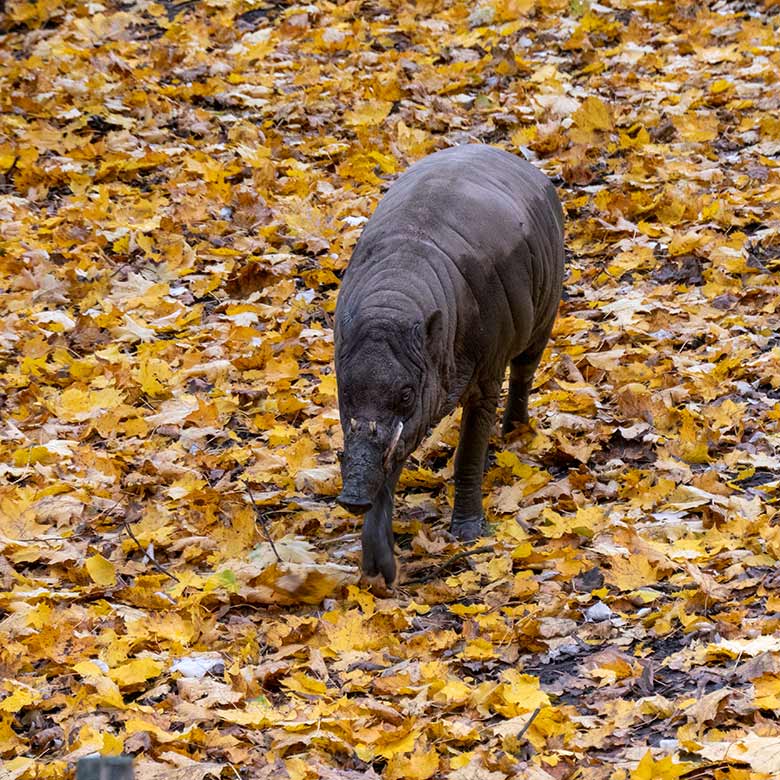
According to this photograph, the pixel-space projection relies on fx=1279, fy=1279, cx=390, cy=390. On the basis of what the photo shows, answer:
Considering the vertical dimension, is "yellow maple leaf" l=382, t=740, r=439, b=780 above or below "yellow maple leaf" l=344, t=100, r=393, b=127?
above

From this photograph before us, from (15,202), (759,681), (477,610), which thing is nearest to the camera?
(759,681)

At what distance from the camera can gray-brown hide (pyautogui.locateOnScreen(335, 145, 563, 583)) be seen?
5.25m

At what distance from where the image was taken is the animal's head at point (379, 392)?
5176 mm

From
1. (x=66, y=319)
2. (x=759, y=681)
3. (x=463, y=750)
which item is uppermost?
(x=759, y=681)

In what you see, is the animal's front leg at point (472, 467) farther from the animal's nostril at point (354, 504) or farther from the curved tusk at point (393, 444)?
the animal's nostril at point (354, 504)

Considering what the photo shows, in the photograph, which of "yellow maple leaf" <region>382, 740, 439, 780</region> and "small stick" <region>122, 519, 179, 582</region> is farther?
"small stick" <region>122, 519, 179, 582</region>

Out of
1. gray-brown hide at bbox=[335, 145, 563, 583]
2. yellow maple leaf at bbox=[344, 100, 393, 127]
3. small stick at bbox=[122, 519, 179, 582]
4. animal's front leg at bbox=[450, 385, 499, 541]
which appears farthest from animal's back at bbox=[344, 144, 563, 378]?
yellow maple leaf at bbox=[344, 100, 393, 127]

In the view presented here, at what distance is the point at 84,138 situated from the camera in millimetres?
10867

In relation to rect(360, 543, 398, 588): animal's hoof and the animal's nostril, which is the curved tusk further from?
rect(360, 543, 398, 588): animal's hoof

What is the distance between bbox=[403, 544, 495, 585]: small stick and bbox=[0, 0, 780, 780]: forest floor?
0.02 meters

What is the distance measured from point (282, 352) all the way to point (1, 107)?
5025 millimetres

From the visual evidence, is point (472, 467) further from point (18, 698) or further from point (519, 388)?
point (18, 698)

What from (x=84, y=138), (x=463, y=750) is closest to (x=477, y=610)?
(x=463, y=750)

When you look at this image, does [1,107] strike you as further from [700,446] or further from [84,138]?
[700,446]
